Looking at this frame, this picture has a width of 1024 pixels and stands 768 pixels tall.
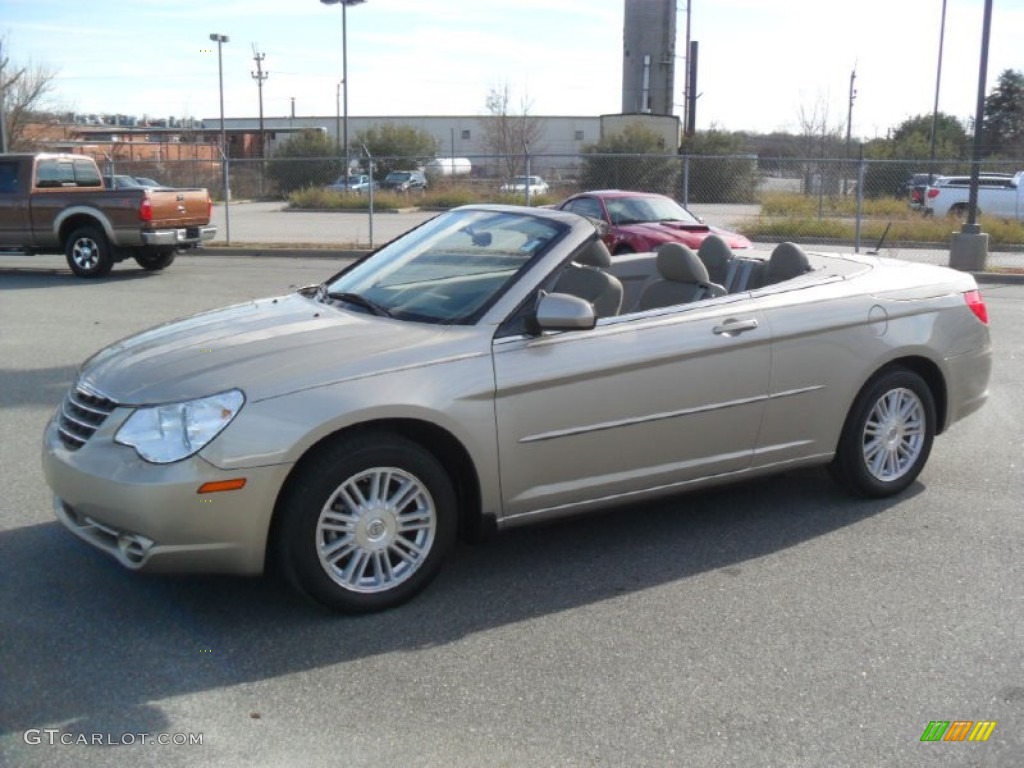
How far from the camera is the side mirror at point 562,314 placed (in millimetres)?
4484

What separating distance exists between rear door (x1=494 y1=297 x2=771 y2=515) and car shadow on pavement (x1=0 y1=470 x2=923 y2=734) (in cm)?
36

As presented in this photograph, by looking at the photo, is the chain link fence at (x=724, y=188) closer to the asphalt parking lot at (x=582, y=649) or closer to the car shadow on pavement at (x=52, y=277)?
the car shadow on pavement at (x=52, y=277)

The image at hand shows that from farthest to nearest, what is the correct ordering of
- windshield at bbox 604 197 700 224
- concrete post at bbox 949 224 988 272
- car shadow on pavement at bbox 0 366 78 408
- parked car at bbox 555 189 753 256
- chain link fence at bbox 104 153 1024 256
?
chain link fence at bbox 104 153 1024 256
concrete post at bbox 949 224 988 272
windshield at bbox 604 197 700 224
parked car at bbox 555 189 753 256
car shadow on pavement at bbox 0 366 78 408

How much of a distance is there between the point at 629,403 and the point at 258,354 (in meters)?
1.59

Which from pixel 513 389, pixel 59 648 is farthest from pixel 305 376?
pixel 59 648

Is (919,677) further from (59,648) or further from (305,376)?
(59,648)

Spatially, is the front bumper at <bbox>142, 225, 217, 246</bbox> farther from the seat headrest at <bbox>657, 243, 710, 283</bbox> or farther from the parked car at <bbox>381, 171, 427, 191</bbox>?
the parked car at <bbox>381, 171, 427, 191</bbox>

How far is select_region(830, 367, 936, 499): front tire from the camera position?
220 inches

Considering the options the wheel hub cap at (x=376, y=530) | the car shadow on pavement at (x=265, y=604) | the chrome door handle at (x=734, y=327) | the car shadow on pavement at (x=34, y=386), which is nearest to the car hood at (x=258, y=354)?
the wheel hub cap at (x=376, y=530)

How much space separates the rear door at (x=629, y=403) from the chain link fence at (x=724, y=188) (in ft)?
25.9

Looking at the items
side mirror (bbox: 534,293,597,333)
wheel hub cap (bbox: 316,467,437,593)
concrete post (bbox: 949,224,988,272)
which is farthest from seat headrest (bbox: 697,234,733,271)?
concrete post (bbox: 949,224,988,272)

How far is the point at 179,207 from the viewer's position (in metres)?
17.2

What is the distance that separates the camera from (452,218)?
18.7 ft

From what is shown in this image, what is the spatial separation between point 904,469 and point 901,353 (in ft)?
2.13
